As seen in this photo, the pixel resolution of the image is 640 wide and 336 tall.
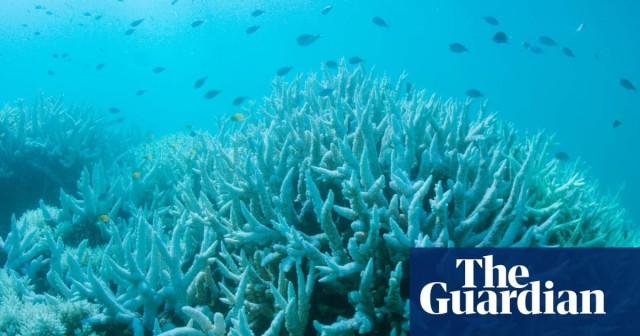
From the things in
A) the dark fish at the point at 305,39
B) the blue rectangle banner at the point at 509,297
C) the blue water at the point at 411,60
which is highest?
the blue water at the point at 411,60

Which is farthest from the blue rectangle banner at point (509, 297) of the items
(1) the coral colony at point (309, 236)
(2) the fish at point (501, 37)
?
(2) the fish at point (501, 37)

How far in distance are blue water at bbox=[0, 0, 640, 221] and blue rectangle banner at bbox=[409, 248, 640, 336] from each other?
144ft

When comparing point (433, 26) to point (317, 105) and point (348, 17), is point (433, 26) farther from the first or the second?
point (317, 105)

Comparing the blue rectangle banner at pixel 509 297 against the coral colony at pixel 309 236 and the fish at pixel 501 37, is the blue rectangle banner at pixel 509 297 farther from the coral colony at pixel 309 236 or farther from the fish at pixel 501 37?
the fish at pixel 501 37

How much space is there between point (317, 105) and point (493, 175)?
2.94m

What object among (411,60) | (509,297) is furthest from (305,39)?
(411,60)

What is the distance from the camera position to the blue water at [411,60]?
5912cm

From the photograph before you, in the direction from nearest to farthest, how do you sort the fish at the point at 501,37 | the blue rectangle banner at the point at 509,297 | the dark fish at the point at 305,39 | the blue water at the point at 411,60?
the blue rectangle banner at the point at 509,297, the fish at the point at 501,37, the dark fish at the point at 305,39, the blue water at the point at 411,60

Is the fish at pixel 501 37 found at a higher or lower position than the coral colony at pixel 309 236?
higher

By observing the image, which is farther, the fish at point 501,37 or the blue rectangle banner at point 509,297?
the fish at point 501,37

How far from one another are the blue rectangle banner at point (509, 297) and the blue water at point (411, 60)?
144 ft

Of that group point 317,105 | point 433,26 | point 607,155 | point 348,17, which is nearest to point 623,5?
point 433,26

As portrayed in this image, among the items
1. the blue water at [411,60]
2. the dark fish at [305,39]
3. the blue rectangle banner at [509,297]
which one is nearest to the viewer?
the blue rectangle banner at [509,297]

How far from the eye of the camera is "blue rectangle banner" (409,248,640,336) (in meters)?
2.55
